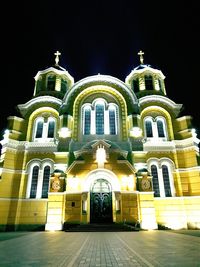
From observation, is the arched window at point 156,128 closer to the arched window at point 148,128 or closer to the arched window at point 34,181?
the arched window at point 148,128

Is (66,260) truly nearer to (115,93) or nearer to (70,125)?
(70,125)

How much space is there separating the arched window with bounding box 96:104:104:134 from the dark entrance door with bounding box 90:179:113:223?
5.54 m

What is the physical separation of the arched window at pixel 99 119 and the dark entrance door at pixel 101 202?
554 cm

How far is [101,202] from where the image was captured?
18.0 m

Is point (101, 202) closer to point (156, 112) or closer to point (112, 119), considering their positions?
point (112, 119)

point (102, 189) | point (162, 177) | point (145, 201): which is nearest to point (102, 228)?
point (102, 189)

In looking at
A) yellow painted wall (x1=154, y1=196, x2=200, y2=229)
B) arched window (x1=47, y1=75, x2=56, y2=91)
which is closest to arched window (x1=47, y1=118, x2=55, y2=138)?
arched window (x1=47, y1=75, x2=56, y2=91)

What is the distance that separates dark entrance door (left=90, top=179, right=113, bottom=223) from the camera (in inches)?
690

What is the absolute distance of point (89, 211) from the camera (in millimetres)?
17531

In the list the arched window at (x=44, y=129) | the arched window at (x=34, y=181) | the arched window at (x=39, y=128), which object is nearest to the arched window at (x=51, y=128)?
the arched window at (x=44, y=129)

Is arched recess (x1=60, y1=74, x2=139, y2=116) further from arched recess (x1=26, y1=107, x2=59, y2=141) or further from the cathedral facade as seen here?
arched recess (x1=26, y1=107, x2=59, y2=141)

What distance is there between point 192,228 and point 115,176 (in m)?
7.95

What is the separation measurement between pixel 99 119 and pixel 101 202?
8708 millimetres

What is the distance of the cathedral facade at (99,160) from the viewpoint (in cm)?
1789
